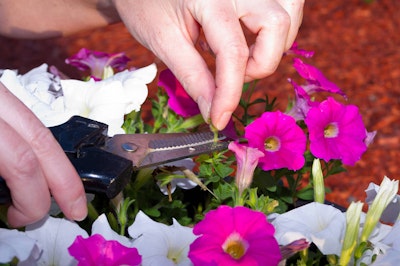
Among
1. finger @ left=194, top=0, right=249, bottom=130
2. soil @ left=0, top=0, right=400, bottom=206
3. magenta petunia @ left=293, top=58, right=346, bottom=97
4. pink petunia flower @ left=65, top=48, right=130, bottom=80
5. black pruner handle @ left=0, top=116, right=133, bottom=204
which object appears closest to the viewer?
black pruner handle @ left=0, top=116, right=133, bottom=204

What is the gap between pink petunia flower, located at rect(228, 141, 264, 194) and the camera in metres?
0.87

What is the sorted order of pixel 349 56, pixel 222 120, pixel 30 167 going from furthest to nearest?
1. pixel 349 56
2. pixel 222 120
3. pixel 30 167

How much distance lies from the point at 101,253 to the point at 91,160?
12 centimetres

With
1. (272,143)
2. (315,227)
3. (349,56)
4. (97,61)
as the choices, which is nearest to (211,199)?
(272,143)

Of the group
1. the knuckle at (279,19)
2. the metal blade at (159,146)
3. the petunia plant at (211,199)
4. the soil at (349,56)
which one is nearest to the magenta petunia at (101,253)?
the petunia plant at (211,199)

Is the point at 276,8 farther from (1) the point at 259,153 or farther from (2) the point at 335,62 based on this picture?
(2) the point at 335,62

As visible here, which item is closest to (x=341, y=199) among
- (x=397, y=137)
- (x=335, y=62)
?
(x=397, y=137)

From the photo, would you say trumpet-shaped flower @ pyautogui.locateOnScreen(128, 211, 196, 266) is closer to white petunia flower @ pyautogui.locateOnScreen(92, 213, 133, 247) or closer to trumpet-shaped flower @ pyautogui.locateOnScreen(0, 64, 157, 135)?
white petunia flower @ pyautogui.locateOnScreen(92, 213, 133, 247)

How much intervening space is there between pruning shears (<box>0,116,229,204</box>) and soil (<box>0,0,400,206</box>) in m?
1.47

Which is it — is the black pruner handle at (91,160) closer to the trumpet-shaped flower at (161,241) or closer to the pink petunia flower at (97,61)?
the trumpet-shaped flower at (161,241)

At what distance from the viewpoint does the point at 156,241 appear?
31.6 inches

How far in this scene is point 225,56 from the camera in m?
0.89

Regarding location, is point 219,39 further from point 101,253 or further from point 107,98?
point 101,253

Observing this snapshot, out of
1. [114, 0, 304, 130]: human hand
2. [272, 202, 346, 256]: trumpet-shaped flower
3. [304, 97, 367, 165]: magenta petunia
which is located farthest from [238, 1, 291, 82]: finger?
[272, 202, 346, 256]: trumpet-shaped flower
